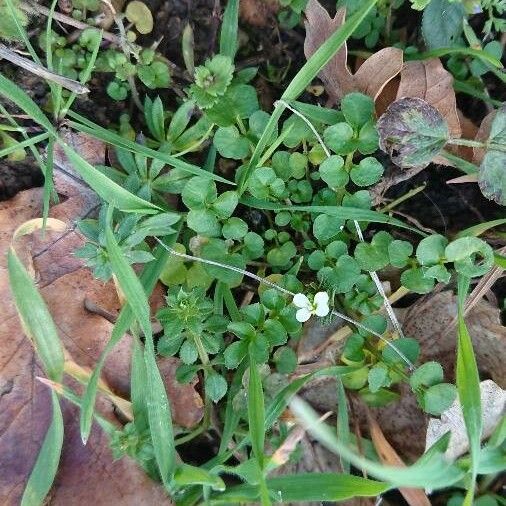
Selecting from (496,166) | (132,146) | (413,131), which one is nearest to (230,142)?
(132,146)

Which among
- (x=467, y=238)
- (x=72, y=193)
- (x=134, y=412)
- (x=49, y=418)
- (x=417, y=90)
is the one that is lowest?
(x=49, y=418)

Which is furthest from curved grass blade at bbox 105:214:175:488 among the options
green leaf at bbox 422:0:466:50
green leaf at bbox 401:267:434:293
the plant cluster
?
green leaf at bbox 422:0:466:50

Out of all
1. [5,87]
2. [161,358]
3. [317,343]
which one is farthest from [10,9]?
[317,343]

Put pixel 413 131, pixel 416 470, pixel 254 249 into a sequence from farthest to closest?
1. pixel 254 249
2. pixel 413 131
3. pixel 416 470

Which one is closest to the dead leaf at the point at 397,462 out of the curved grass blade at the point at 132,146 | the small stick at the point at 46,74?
the curved grass blade at the point at 132,146

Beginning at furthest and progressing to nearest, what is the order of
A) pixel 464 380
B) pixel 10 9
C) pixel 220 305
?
1. pixel 220 305
2. pixel 10 9
3. pixel 464 380

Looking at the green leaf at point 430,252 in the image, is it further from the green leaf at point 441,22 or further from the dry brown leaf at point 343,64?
the green leaf at point 441,22

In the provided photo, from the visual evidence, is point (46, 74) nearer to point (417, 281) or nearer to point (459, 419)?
point (417, 281)

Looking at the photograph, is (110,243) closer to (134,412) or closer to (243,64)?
(134,412)
